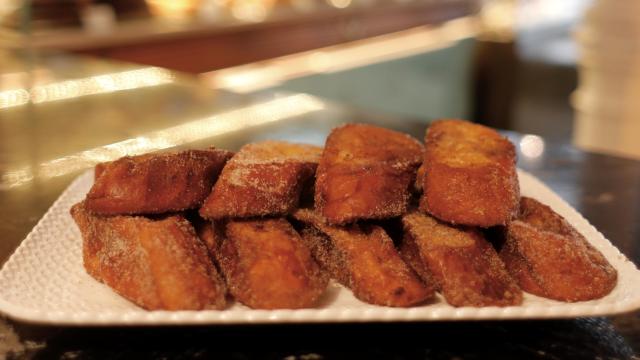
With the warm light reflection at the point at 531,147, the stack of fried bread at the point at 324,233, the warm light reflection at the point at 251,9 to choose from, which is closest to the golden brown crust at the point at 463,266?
the stack of fried bread at the point at 324,233

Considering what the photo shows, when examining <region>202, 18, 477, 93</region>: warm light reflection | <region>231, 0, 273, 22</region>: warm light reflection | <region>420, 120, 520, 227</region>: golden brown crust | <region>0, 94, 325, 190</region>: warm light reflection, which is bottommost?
<region>202, 18, 477, 93</region>: warm light reflection

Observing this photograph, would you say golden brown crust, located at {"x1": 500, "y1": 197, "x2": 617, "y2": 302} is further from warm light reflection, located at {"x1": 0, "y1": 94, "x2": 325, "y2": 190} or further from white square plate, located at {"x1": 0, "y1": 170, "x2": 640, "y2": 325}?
warm light reflection, located at {"x1": 0, "y1": 94, "x2": 325, "y2": 190}

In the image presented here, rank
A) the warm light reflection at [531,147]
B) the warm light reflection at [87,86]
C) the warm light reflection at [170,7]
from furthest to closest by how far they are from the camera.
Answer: the warm light reflection at [170,7], the warm light reflection at [87,86], the warm light reflection at [531,147]

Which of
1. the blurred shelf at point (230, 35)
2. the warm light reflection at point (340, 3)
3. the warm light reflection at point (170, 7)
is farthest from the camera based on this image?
the warm light reflection at point (340, 3)

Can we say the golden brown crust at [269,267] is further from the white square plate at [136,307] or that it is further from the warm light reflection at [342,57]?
the warm light reflection at [342,57]

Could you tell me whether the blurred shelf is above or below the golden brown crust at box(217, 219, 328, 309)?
above

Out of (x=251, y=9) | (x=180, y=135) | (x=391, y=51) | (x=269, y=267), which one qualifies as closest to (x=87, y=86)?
Result: (x=180, y=135)

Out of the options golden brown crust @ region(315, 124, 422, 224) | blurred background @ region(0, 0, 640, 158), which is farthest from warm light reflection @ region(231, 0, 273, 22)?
golden brown crust @ region(315, 124, 422, 224)

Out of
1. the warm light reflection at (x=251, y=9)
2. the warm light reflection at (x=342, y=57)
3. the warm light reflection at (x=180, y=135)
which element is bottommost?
the warm light reflection at (x=342, y=57)
